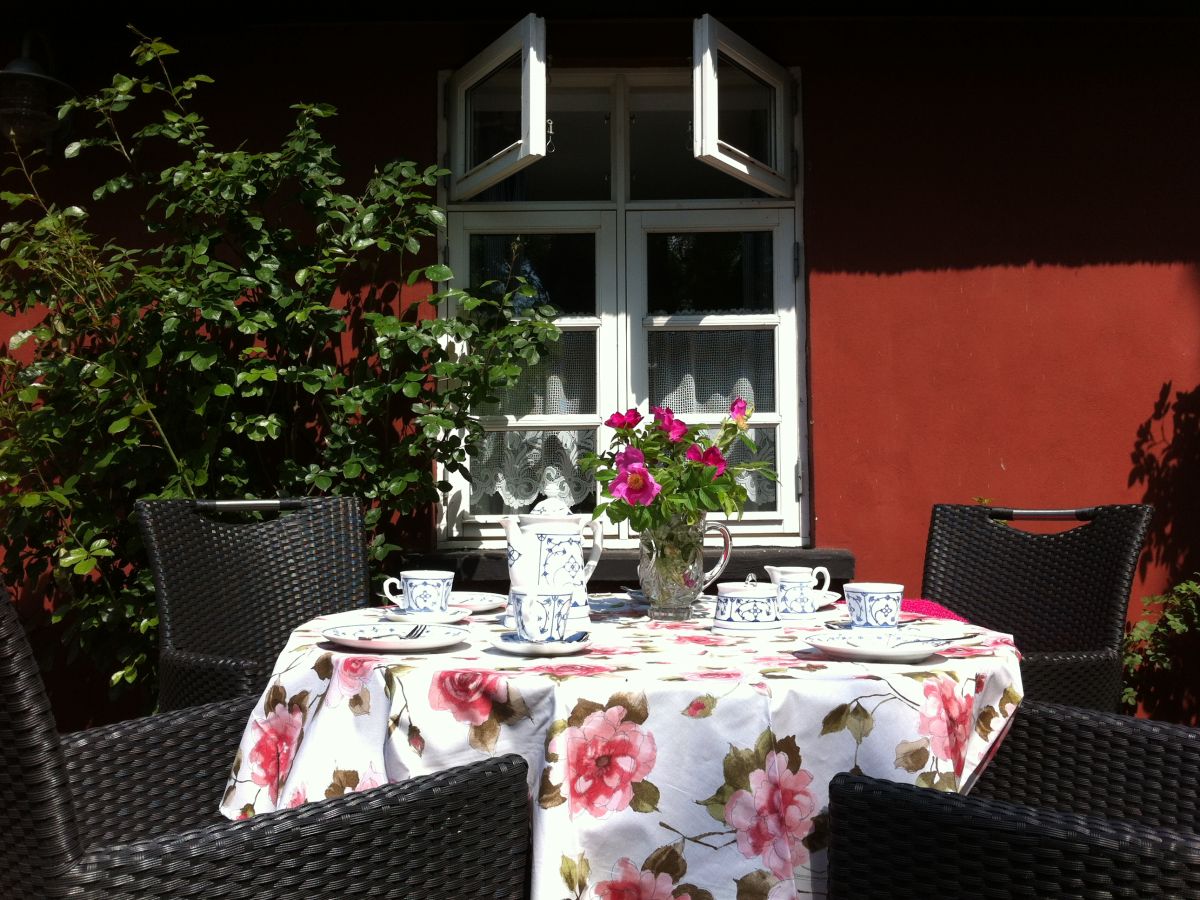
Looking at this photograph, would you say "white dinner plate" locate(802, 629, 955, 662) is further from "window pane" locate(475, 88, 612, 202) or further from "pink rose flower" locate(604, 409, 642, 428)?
"window pane" locate(475, 88, 612, 202)

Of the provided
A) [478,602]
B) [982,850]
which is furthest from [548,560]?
[982,850]

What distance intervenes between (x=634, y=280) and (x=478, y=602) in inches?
73.6

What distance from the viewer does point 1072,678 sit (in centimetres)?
234

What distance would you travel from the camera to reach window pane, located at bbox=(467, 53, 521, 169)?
141 inches

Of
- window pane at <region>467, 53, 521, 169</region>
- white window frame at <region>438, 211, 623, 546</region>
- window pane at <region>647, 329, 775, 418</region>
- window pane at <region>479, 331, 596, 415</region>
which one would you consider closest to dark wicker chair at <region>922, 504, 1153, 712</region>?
window pane at <region>647, 329, 775, 418</region>

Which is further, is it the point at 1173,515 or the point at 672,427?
the point at 1173,515

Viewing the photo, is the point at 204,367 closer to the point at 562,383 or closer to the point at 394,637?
the point at 562,383

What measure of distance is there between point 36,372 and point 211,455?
579mm

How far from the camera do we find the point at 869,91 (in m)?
3.70

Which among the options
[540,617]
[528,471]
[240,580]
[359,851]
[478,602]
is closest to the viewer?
[359,851]

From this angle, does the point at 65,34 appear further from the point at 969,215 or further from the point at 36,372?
the point at 969,215

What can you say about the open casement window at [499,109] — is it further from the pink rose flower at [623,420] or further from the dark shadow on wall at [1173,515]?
the dark shadow on wall at [1173,515]

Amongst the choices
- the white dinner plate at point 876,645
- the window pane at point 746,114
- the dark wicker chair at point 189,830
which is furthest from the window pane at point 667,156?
the dark wicker chair at point 189,830

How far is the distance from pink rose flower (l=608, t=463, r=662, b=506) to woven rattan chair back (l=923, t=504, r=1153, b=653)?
120 cm
